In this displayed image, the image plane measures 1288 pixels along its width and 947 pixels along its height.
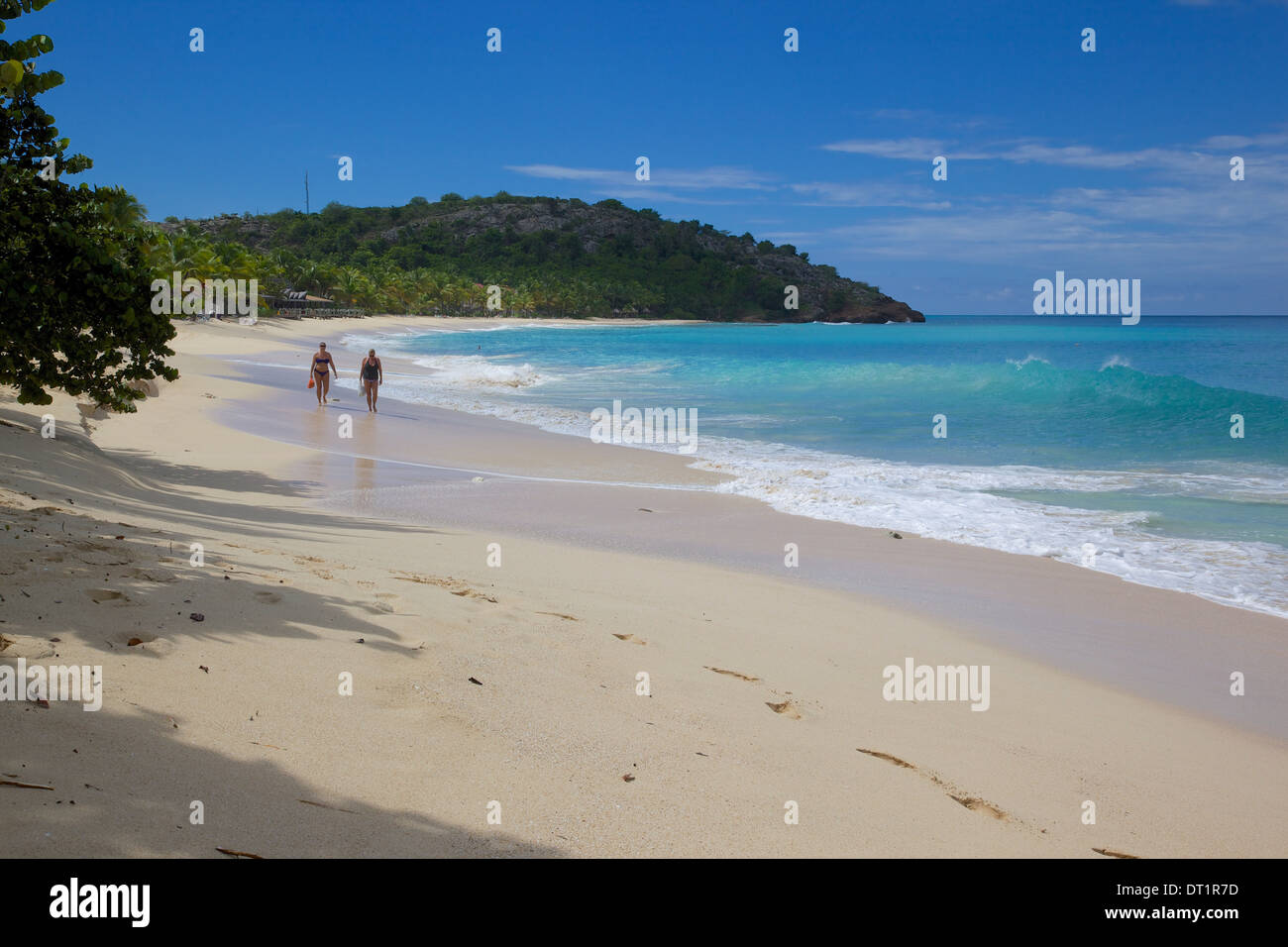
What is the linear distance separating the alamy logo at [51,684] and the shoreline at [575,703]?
8 centimetres

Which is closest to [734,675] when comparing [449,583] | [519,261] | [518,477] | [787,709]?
[787,709]

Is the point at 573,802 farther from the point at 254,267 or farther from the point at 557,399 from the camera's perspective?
the point at 254,267

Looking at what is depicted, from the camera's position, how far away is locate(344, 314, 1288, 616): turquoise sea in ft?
32.9

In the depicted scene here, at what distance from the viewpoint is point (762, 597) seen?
7.47m

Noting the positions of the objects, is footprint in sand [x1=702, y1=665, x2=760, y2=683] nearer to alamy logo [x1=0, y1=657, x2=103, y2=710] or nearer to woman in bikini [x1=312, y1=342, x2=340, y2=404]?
alamy logo [x1=0, y1=657, x2=103, y2=710]

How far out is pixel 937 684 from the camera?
5.68 meters

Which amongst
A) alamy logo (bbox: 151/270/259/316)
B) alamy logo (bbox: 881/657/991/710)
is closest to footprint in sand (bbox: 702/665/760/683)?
alamy logo (bbox: 881/657/991/710)

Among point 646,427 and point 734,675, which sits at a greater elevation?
point 646,427

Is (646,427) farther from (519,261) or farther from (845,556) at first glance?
(519,261)

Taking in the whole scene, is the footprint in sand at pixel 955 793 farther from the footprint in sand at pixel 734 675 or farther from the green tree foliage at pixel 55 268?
the green tree foliage at pixel 55 268

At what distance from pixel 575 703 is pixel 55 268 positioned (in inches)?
251

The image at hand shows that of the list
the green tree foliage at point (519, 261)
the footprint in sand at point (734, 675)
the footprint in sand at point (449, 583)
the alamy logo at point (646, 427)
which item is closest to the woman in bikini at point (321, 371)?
the alamy logo at point (646, 427)

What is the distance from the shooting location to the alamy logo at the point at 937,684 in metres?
5.42

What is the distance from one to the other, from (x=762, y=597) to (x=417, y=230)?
180683mm
